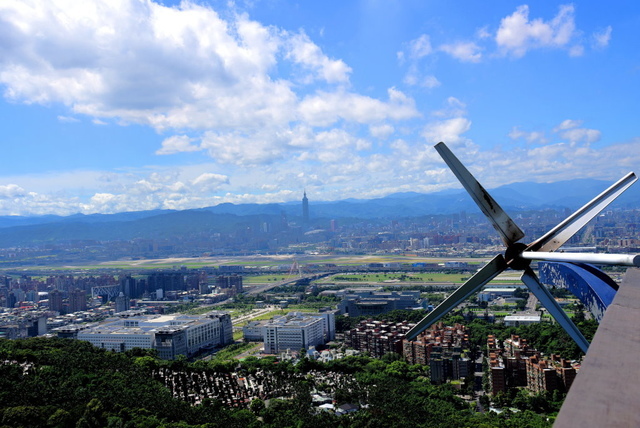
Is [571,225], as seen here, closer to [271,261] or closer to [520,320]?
[520,320]

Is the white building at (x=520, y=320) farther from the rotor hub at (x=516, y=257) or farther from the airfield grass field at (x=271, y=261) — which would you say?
the airfield grass field at (x=271, y=261)

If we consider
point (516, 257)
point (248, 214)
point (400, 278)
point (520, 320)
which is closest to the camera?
point (516, 257)

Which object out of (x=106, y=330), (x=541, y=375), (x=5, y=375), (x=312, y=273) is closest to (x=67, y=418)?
(x=5, y=375)

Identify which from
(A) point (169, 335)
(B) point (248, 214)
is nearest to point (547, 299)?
(A) point (169, 335)

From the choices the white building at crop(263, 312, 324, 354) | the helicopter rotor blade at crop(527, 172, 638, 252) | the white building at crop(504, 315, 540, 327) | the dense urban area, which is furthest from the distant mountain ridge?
the helicopter rotor blade at crop(527, 172, 638, 252)

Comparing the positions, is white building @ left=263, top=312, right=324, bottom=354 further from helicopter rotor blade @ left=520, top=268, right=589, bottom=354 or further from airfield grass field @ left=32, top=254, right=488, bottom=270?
airfield grass field @ left=32, top=254, right=488, bottom=270

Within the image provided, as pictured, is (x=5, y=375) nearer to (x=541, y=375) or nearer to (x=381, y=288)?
(x=541, y=375)

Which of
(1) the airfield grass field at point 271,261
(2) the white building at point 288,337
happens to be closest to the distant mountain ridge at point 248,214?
(1) the airfield grass field at point 271,261
